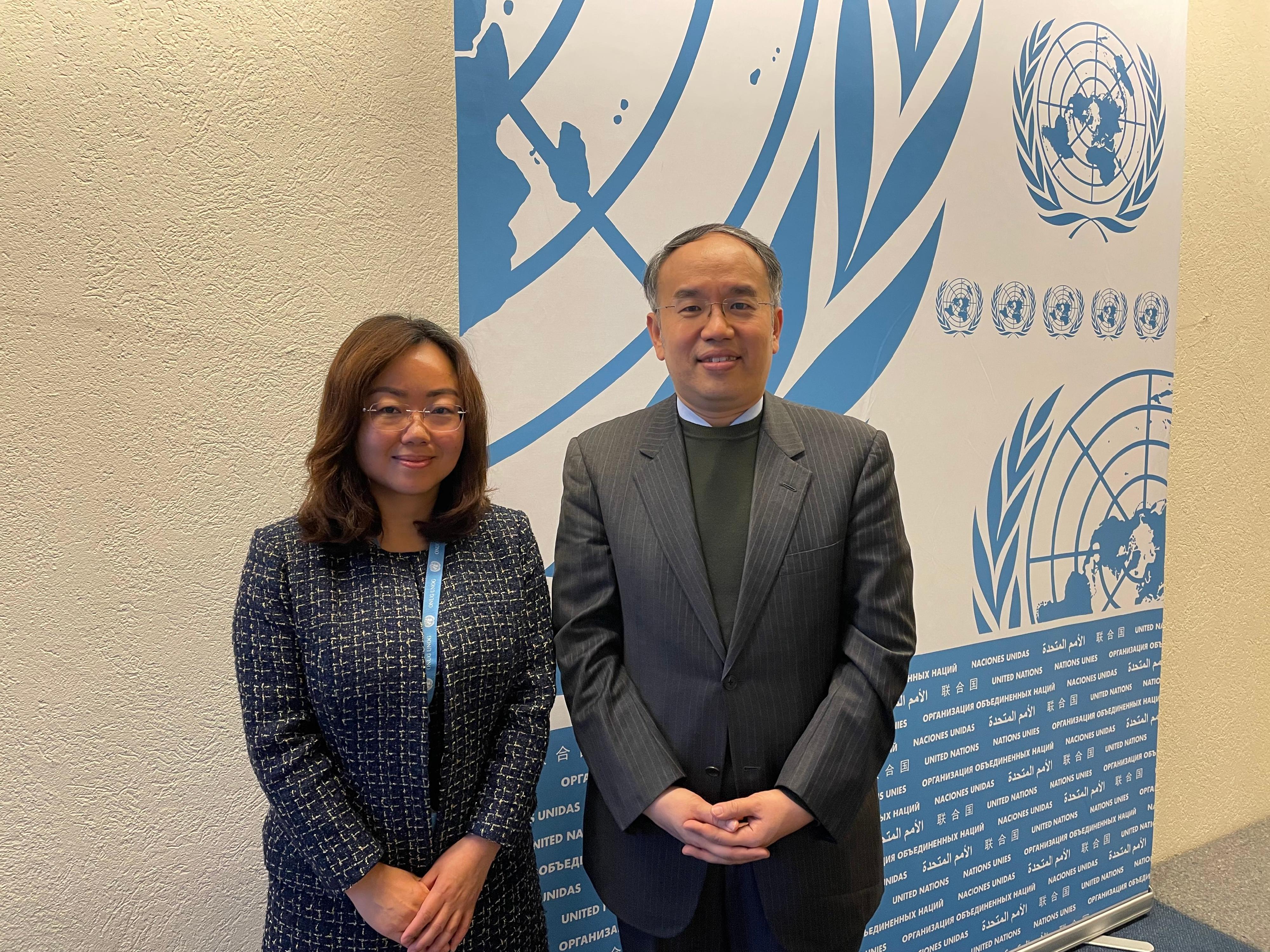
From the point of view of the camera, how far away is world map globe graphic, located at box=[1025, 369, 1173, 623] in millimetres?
3047

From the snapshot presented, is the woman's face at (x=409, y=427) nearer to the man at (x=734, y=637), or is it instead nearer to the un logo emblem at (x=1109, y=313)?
the man at (x=734, y=637)

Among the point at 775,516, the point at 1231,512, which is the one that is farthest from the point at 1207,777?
the point at 775,516

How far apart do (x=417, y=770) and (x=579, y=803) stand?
35.5 inches

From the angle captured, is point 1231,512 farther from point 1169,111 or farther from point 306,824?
point 306,824

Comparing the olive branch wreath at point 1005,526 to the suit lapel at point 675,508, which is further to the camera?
the olive branch wreath at point 1005,526

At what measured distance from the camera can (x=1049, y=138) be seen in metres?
2.95

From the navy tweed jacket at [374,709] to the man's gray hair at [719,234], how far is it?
23.2 inches

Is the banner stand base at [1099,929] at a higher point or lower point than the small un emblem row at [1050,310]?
lower

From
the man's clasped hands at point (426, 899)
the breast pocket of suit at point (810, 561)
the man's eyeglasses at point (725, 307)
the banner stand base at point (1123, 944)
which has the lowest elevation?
the banner stand base at point (1123, 944)

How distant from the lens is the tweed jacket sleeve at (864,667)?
1527mm

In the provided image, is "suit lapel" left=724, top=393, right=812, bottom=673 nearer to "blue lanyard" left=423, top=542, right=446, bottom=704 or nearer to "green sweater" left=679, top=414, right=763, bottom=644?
"green sweater" left=679, top=414, right=763, bottom=644

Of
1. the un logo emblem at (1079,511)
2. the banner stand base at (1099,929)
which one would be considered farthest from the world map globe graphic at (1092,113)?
the banner stand base at (1099,929)

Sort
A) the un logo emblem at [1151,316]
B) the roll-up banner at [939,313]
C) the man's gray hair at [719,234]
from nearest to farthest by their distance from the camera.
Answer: the man's gray hair at [719,234] < the roll-up banner at [939,313] < the un logo emblem at [1151,316]

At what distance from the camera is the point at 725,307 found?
1580 mm
